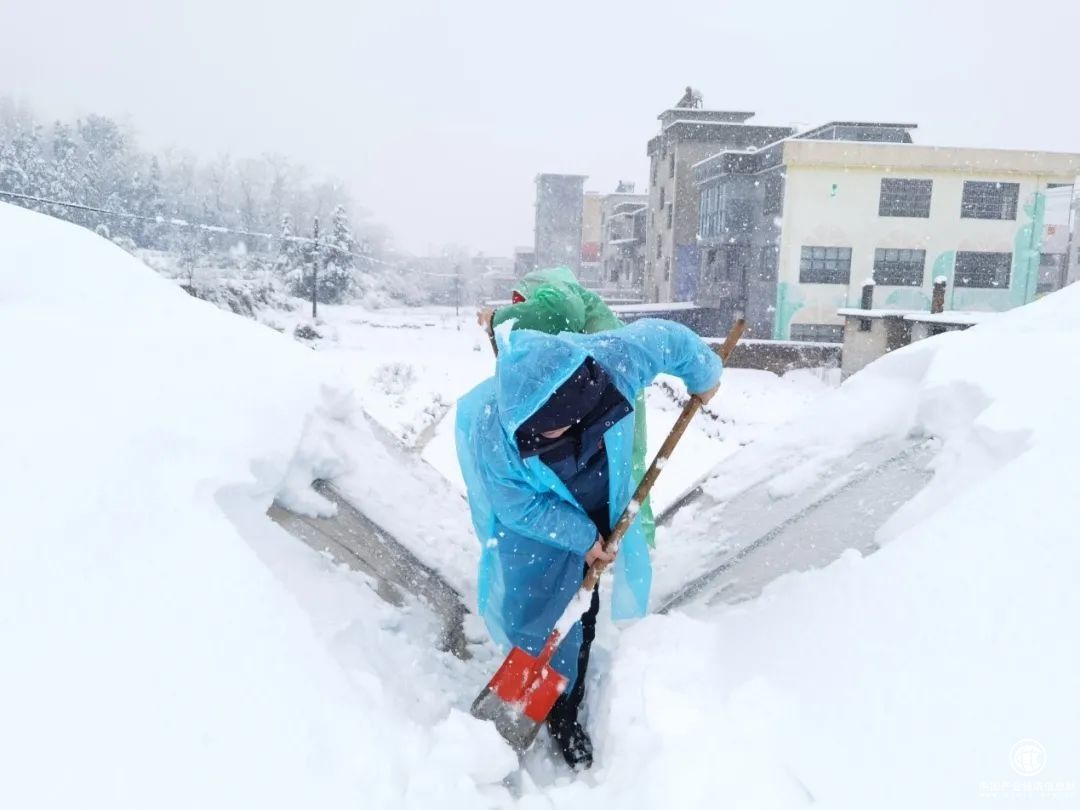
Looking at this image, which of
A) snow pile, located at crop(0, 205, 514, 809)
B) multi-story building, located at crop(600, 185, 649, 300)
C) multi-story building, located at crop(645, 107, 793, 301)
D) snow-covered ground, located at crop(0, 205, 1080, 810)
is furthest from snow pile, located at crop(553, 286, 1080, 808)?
multi-story building, located at crop(600, 185, 649, 300)

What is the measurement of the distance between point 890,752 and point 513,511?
1.23 metres

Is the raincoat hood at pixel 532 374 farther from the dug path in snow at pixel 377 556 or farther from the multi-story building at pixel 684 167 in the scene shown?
the multi-story building at pixel 684 167

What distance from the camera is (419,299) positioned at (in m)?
39.4

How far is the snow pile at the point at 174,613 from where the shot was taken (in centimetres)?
151

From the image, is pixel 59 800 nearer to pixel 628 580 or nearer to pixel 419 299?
pixel 628 580

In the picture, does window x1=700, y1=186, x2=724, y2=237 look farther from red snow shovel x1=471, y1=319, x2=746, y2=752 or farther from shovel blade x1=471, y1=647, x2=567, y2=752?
shovel blade x1=471, y1=647, x2=567, y2=752

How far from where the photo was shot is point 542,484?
2383 mm

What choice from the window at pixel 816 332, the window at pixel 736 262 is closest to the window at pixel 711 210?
the window at pixel 736 262

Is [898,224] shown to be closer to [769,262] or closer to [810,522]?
[769,262]

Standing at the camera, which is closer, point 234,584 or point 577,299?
point 234,584

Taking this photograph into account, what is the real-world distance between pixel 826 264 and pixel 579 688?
19.0m

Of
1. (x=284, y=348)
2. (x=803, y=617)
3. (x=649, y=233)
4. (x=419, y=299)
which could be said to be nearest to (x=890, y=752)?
→ (x=803, y=617)

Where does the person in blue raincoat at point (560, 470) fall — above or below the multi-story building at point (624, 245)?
below

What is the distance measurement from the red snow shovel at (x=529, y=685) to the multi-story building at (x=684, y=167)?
75.1 feet
